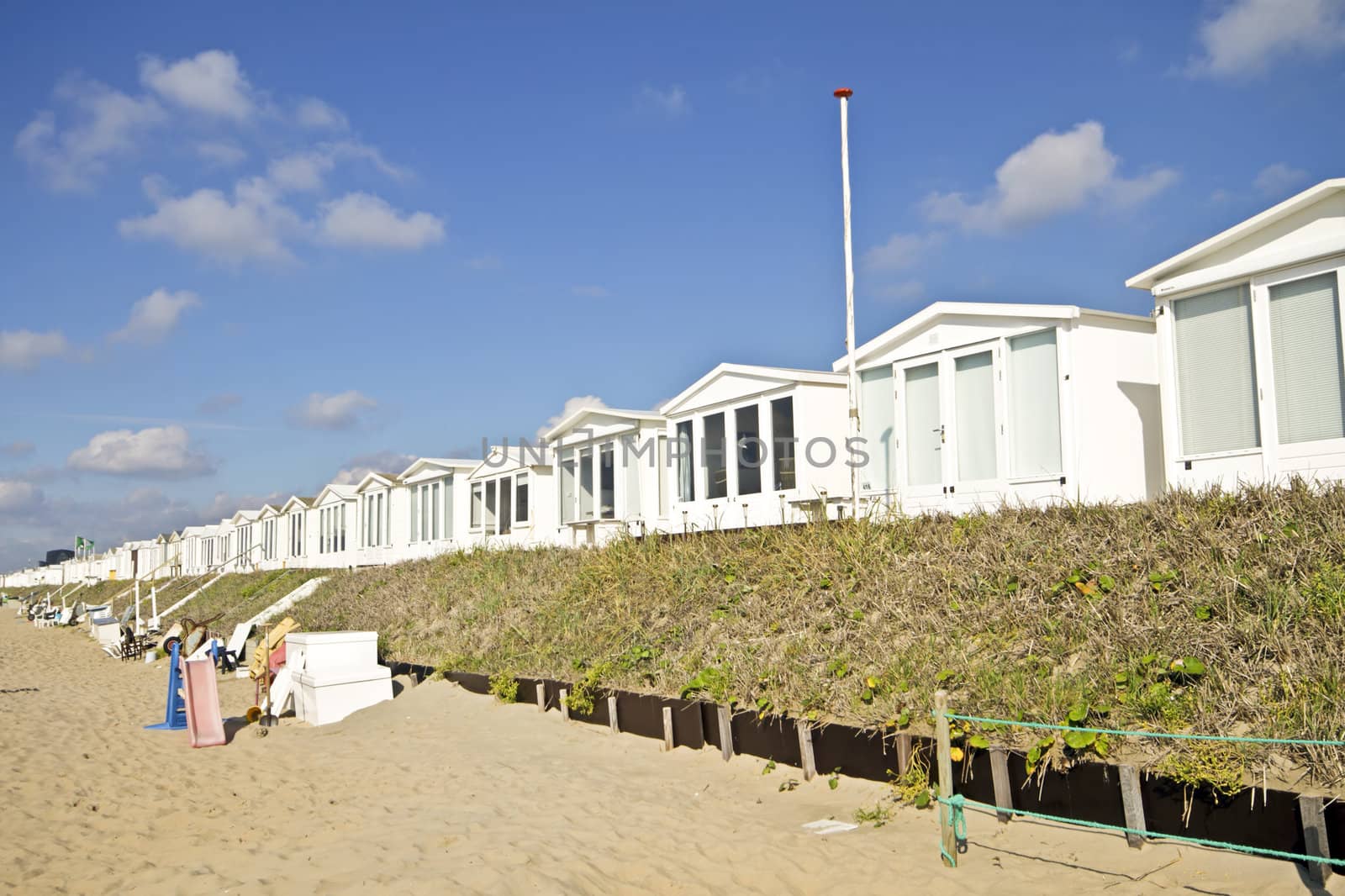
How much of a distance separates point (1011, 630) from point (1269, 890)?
3.14 m

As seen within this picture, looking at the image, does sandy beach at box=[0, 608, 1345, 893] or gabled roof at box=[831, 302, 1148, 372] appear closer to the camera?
sandy beach at box=[0, 608, 1345, 893]

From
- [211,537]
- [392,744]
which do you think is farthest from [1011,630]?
[211,537]

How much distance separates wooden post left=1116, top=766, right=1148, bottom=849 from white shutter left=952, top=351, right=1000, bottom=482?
7035 millimetres

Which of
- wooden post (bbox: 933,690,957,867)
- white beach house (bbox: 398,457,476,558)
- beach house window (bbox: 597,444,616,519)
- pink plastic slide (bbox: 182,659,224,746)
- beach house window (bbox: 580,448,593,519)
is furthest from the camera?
white beach house (bbox: 398,457,476,558)

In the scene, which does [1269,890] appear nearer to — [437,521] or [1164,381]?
[1164,381]

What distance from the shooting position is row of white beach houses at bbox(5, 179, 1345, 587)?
9977 mm

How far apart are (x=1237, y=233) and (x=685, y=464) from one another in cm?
1029

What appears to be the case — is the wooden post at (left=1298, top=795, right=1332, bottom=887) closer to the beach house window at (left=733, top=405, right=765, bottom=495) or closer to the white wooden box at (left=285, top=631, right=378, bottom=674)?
the white wooden box at (left=285, top=631, right=378, bottom=674)

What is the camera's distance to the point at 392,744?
11.0 m

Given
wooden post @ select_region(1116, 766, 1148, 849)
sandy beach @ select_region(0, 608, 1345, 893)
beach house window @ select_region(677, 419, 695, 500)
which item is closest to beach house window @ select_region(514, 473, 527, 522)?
beach house window @ select_region(677, 419, 695, 500)

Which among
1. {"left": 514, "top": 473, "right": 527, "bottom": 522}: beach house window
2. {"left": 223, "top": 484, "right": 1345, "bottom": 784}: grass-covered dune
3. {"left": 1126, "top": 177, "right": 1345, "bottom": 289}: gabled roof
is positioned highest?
{"left": 1126, "top": 177, "right": 1345, "bottom": 289}: gabled roof

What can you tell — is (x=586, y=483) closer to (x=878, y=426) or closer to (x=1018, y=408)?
(x=878, y=426)

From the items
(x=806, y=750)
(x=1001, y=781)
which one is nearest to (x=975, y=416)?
(x=806, y=750)

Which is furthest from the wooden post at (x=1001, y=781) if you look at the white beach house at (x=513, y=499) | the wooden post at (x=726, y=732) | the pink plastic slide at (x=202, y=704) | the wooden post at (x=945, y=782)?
the white beach house at (x=513, y=499)
